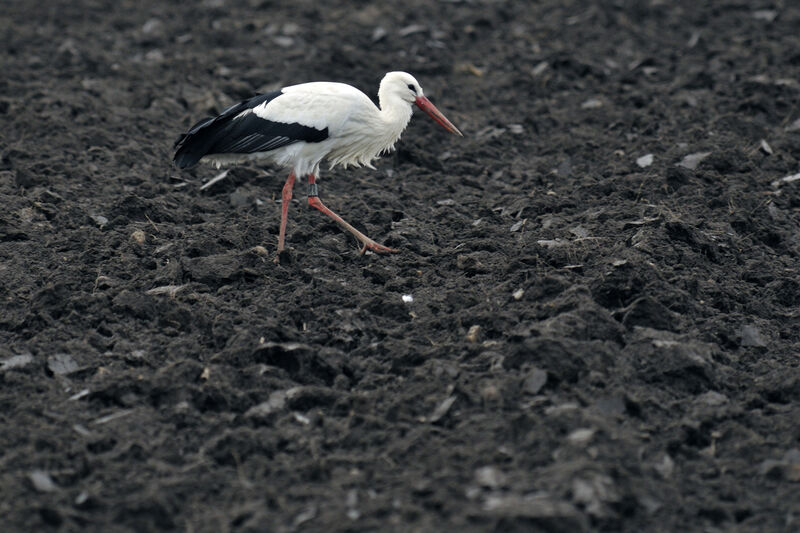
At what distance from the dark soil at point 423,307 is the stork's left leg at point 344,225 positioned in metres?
0.14

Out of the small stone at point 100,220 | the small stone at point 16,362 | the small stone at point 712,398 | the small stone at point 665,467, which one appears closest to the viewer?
the small stone at point 665,467

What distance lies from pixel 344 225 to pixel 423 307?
1.32 meters

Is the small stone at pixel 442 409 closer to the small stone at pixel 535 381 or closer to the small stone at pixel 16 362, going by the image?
the small stone at pixel 535 381

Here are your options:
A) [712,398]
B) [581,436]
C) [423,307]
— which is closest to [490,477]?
[581,436]

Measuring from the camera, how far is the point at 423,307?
697cm

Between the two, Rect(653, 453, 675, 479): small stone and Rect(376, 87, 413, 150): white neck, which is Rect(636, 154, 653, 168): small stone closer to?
Rect(376, 87, 413, 150): white neck

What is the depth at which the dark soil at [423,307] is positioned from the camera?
5.04 m

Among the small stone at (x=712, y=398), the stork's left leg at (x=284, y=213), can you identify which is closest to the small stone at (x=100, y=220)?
the stork's left leg at (x=284, y=213)

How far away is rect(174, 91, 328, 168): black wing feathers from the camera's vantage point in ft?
25.8

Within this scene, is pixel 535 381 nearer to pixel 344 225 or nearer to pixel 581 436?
pixel 581 436

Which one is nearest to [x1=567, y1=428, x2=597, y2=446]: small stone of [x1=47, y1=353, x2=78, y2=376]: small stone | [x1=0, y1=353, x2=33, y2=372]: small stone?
[x1=47, y1=353, x2=78, y2=376]: small stone

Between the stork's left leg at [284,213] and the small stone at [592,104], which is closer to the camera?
the stork's left leg at [284,213]

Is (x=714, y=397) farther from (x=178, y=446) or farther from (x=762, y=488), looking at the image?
(x=178, y=446)

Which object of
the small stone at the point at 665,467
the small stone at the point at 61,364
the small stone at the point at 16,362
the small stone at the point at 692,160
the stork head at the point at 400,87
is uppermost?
the stork head at the point at 400,87
